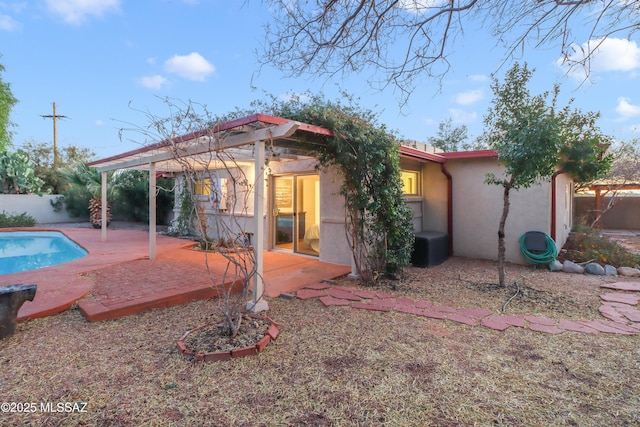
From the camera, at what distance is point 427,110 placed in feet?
14.8

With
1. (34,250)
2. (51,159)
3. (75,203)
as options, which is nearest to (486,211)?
(34,250)

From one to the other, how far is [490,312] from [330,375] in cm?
285

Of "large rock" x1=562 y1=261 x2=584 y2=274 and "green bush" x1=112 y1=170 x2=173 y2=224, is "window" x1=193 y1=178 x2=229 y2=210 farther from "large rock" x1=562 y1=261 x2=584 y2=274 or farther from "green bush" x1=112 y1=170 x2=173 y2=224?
"large rock" x1=562 y1=261 x2=584 y2=274

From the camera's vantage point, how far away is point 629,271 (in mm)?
6887

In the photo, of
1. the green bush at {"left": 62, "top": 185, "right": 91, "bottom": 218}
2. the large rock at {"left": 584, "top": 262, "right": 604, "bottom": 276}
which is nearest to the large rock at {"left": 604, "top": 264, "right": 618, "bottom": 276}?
the large rock at {"left": 584, "top": 262, "right": 604, "bottom": 276}

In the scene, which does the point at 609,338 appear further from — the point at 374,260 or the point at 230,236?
the point at 230,236

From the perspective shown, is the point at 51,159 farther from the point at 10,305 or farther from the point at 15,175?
the point at 10,305

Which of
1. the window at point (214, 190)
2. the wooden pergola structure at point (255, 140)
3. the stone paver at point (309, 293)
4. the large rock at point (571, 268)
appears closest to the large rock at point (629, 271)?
the large rock at point (571, 268)

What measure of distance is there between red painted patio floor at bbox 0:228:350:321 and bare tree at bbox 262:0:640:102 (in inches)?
120

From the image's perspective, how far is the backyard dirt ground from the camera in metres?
2.35

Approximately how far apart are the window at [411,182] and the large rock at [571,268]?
3.78 metres

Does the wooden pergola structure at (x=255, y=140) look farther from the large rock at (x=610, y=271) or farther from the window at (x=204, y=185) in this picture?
the large rock at (x=610, y=271)

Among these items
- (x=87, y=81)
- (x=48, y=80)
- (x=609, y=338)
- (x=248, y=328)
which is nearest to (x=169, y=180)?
(x=87, y=81)

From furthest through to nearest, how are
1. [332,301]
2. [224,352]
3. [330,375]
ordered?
[332,301], [224,352], [330,375]
